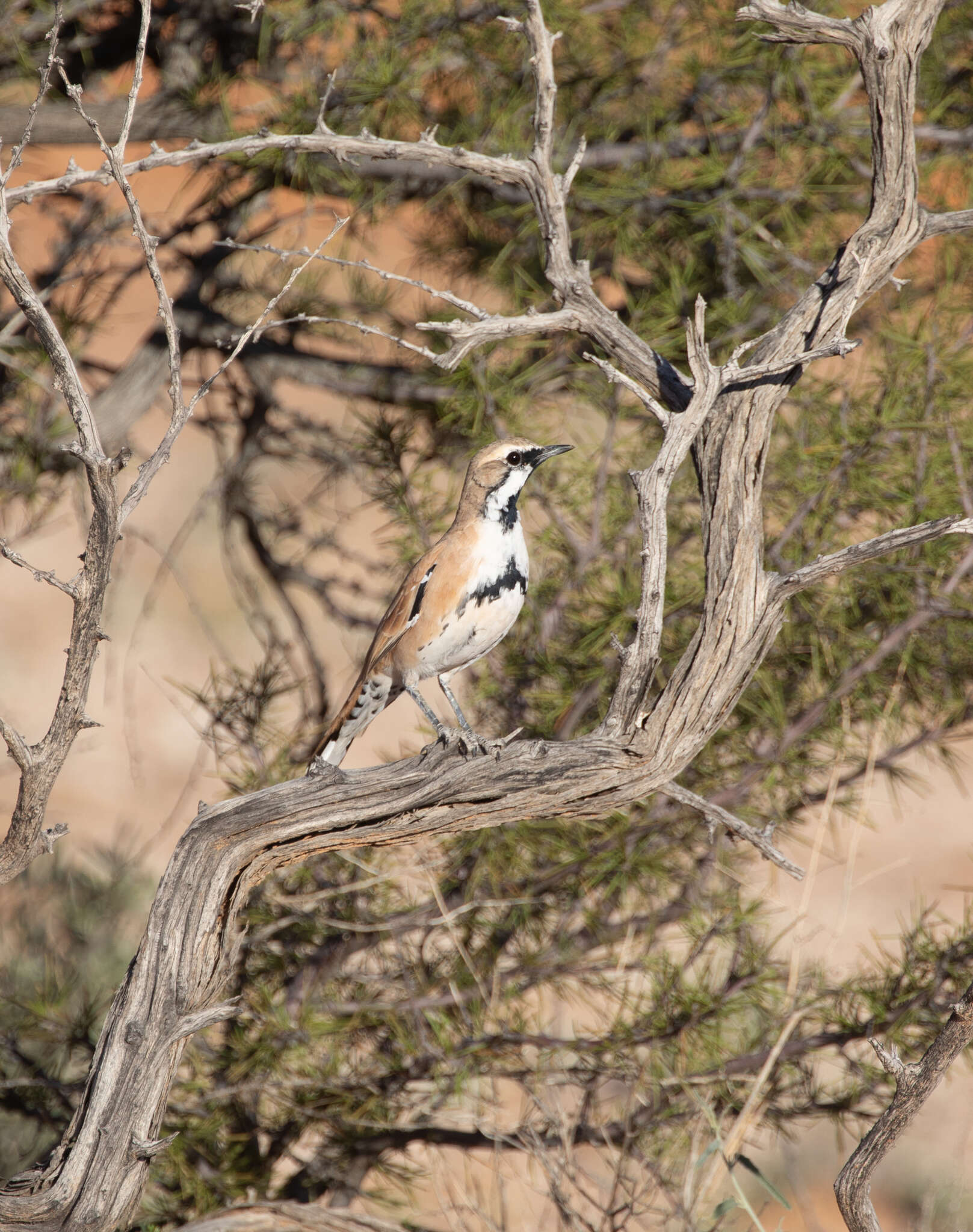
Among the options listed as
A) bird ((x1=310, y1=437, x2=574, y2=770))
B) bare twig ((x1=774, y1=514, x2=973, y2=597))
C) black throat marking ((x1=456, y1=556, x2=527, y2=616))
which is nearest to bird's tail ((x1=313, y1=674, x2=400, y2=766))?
bird ((x1=310, y1=437, x2=574, y2=770))

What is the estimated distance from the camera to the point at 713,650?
202cm

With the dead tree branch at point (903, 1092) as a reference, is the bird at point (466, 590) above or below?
above

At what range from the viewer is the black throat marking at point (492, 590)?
2.61 m

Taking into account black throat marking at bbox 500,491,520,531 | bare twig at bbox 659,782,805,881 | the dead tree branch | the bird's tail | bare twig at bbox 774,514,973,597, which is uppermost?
black throat marking at bbox 500,491,520,531

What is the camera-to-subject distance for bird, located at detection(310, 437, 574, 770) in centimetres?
262

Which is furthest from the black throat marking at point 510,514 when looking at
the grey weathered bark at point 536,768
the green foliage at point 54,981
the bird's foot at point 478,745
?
the green foliage at point 54,981

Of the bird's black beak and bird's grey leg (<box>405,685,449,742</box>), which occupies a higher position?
the bird's black beak

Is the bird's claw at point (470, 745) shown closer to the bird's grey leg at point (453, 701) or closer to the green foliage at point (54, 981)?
the bird's grey leg at point (453, 701)

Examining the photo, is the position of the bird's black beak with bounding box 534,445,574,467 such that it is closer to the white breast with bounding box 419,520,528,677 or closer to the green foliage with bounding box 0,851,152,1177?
the white breast with bounding box 419,520,528,677

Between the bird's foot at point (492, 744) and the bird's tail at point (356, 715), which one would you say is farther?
the bird's tail at point (356, 715)

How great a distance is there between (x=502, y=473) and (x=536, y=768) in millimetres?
921

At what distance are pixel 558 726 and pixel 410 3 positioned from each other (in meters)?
2.51

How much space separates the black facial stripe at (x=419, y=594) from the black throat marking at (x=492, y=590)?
0.14m

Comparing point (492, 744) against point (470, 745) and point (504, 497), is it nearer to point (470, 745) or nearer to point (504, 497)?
point (470, 745)
